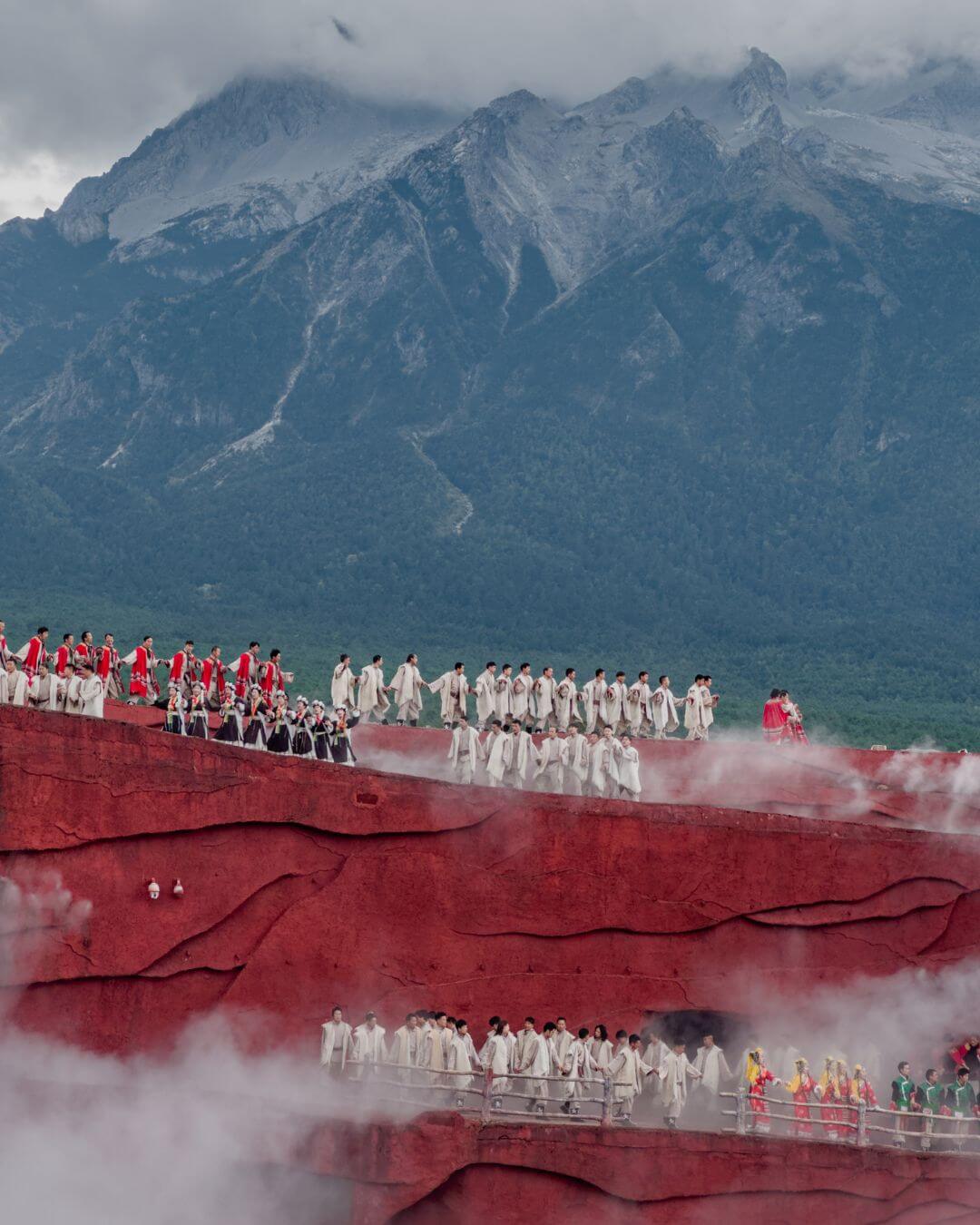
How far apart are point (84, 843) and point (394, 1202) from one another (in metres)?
5.45

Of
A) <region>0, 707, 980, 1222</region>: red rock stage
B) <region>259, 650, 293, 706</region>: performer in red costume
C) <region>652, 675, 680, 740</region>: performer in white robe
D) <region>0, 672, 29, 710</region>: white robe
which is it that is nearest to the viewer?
<region>0, 707, 980, 1222</region>: red rock stage

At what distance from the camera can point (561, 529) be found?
85625 millimetres

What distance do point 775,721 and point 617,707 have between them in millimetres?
2338

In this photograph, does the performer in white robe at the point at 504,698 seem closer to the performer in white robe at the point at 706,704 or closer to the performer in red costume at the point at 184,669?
the performer in white robe at the point at 706,704

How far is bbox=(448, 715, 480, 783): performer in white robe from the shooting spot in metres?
24.1

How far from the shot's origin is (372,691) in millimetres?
27094

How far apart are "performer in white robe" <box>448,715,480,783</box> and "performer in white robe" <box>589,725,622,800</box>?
1516 millimetres

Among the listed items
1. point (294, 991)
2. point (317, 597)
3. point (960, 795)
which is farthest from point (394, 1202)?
point (317, 597)

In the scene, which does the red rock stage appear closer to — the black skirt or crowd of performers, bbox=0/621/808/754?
the black skirt

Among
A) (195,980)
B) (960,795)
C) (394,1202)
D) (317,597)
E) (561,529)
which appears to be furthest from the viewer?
(561,529)

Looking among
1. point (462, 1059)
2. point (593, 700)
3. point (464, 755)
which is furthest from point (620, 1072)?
point (593, 700)

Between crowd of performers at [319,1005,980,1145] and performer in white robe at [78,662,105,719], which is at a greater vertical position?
performer in white robe at [78,662,105,719]

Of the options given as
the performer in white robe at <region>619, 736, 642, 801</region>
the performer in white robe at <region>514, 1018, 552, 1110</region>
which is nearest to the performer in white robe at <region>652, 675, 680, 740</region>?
the performer in white robe at <region>619, 736, 642, 801</region>

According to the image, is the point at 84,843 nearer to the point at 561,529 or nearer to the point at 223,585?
the point at 223,585
